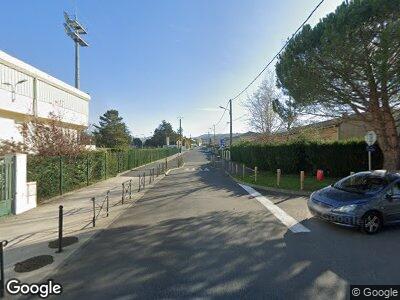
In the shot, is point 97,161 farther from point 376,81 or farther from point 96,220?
point 376,81

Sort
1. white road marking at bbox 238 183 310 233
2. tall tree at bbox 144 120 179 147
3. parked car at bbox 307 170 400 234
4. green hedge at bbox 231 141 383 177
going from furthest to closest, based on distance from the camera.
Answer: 1. tall tree at bbox 144 120 179 147
2. green hedge at bbox 231 141 383 177
3. white road marking at bbox 238 183 310 233
4. parked car at bbox 307 170 400 234

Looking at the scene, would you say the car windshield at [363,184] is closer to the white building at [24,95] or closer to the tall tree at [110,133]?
the white building at [24,95]

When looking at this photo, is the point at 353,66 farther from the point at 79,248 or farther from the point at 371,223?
the point at 79,248

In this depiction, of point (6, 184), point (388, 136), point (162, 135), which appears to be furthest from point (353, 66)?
point (162, 135)

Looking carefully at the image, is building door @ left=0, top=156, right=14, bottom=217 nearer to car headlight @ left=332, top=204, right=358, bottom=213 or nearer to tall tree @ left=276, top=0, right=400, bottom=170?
car headlight @ left=332, top=204, right=358, bottom=213

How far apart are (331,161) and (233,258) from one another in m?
14.3

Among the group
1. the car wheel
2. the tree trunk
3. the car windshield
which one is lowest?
the car wheel

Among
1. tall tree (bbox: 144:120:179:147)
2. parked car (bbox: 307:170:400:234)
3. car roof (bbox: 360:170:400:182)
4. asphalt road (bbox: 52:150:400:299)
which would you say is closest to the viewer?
asphalt road (bbox: 52:150:400:299)

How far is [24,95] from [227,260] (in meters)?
20.5

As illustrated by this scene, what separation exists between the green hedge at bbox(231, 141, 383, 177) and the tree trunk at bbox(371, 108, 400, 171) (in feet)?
5.57

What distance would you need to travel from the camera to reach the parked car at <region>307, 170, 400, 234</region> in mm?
6961

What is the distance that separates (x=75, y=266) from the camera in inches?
209

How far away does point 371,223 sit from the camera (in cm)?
704

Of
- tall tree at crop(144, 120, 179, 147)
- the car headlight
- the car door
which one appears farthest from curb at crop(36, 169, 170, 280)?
tall tree at crop(144, 120, 179, 147)
